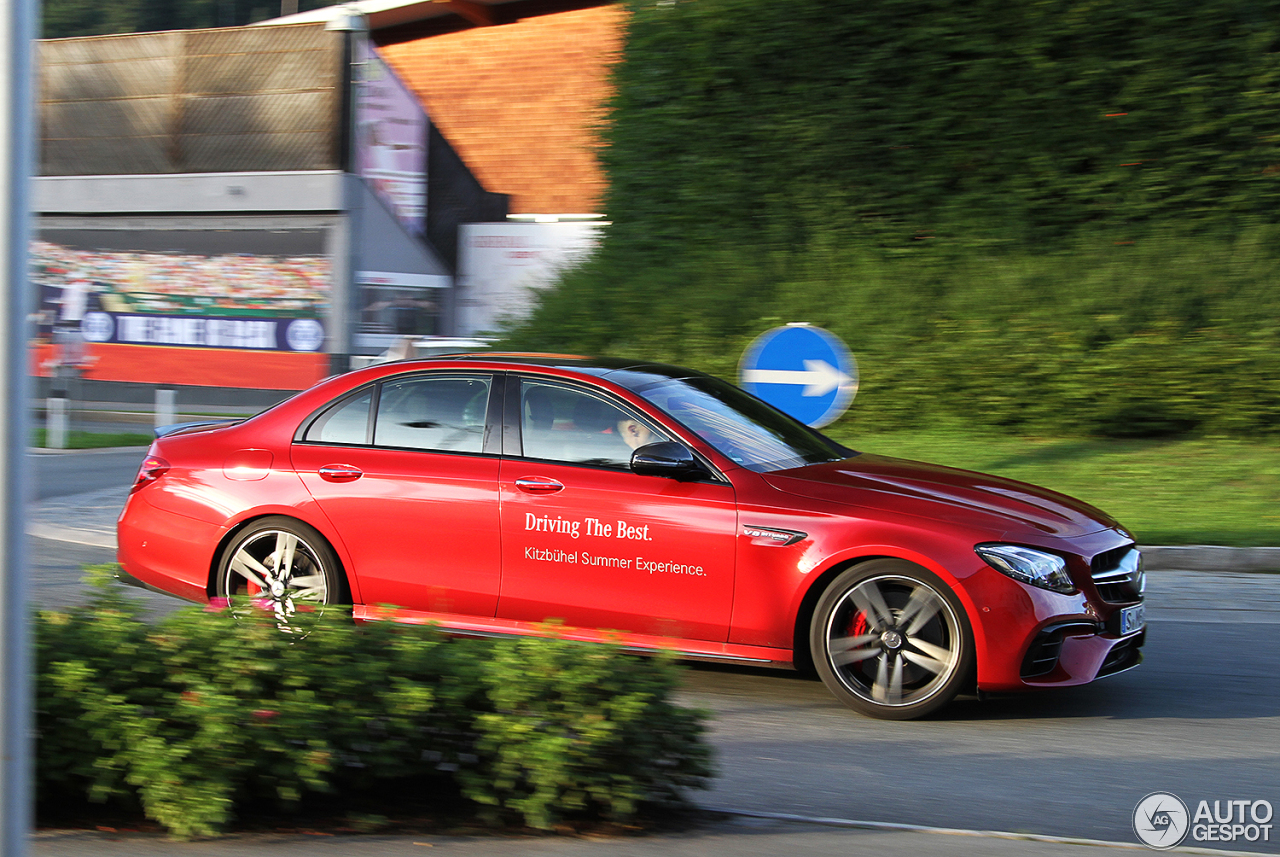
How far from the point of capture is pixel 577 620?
5680mm

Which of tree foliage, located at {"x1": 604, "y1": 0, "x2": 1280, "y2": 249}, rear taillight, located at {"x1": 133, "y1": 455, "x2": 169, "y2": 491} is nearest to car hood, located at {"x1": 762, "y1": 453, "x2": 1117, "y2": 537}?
rear taillight, located at {"x1": 133, "y1": 455, "x2": 169, "y2": 491}

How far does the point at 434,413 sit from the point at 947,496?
2559 millimetres

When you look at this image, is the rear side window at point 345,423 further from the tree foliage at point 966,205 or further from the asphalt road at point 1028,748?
the tree foliage at point 966,205

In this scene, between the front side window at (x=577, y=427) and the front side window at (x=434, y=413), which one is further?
the front side window at (x=434, y=413)

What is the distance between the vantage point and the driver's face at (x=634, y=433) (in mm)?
5824

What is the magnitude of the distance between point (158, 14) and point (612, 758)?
4332cm

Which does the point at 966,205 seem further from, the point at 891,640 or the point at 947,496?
the point at 891,640

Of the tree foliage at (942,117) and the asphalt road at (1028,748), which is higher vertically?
the tree foliage at (942,117)

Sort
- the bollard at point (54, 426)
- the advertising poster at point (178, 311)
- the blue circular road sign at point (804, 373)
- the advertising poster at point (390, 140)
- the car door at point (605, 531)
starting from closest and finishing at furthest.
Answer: the car door at point (605, 531)
the blue circular road sign at point (804, 373)
the bollard at point (54, 426)
the advertising poster at point (178, 311)
the advertising poster at point (390, 140)

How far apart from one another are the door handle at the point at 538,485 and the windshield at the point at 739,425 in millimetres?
622

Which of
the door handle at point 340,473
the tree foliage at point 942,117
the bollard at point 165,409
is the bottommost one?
the bollard at point 165,409

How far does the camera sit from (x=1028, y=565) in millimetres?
5152

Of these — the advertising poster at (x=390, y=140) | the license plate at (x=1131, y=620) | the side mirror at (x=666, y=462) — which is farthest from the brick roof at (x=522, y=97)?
the license plate at (x=1131, y=620)

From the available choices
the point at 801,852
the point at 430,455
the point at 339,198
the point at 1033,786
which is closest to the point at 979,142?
the point at 430,455
